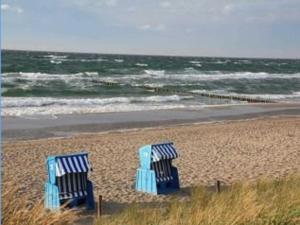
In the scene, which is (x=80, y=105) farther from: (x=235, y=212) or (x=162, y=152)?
(x=235, y=212)

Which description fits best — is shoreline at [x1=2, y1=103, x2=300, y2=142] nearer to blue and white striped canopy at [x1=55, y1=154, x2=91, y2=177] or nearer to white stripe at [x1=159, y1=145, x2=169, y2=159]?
white stripe at [x1=159, y1=145, x2=169, y2=159]

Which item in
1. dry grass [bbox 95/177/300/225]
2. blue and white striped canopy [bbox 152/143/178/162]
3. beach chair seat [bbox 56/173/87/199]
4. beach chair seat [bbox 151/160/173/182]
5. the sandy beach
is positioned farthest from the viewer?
the sandy beach

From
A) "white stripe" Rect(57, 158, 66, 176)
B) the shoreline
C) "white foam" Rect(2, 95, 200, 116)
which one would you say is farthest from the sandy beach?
"white foam" Rect(2, 95, 200, 116)

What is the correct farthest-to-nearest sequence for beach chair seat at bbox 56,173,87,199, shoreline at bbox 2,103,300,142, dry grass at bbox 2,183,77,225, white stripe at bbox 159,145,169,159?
shoreline at bbox 2,103,300,142
white stripe at bbox 159,145,169,159
beach chair seat at bbox 56,173,87,199
dry grass at bbox 2,183,77,225

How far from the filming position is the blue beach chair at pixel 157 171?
407 inches

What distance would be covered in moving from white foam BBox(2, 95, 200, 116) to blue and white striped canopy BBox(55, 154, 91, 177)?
15778mm

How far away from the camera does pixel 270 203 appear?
20.6 feet

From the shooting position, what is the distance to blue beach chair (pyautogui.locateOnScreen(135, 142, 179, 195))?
33.9 ft

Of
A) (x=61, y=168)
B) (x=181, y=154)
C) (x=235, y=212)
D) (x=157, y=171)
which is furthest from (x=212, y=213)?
(x=181, y=154)

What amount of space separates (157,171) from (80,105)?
65.0 feet

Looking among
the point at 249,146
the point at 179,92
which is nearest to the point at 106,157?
the point at 249,146

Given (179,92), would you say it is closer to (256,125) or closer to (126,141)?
(256,125)

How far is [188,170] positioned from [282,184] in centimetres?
511

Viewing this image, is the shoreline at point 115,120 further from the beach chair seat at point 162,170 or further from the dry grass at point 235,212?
the dry grass at point 235,212
